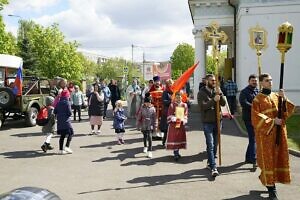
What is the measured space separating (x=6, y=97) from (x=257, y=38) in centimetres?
989

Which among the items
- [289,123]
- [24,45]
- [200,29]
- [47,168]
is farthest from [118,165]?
[24,45]

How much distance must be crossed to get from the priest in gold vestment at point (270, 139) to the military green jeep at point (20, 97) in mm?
11705

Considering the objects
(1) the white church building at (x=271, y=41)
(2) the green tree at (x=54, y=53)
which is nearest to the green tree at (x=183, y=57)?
(2) the green tree at (x=54, y=53)

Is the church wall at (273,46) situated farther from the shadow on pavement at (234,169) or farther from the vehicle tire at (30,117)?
the shadow on pavement at (234,169)

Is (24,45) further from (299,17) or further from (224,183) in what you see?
(224,183)

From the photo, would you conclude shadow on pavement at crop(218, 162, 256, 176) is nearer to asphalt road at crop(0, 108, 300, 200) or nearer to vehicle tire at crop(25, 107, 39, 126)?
asphalt road at crop(0, 108, 300, 200)

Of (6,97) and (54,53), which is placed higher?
(54,53)

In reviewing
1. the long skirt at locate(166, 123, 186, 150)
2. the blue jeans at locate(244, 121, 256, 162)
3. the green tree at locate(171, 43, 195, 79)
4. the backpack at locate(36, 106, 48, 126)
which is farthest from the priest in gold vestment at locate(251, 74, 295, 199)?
the green tree at locate(171, 43, 195, 79)

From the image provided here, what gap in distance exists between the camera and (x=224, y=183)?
795 cm

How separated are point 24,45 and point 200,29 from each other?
29.0 m

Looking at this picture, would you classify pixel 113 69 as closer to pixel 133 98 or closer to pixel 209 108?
pixel 133 98

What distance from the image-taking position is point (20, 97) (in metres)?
17.0

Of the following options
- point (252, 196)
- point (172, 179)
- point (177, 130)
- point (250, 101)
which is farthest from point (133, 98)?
point (252, 196)

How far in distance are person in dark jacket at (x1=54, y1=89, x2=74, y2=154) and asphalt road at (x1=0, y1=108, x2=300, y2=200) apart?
44cm
